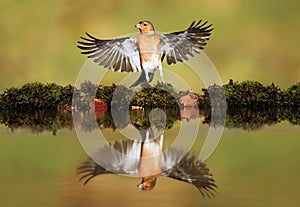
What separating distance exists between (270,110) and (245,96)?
371 mm

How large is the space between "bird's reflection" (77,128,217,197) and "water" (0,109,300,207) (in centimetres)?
3

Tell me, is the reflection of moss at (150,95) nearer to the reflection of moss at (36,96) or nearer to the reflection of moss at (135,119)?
the reflection of moss at (36,96)

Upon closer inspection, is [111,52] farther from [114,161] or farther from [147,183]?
[147,183]

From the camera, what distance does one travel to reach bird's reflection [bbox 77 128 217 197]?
6.34 feet

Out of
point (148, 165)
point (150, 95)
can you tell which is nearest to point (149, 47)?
point (150, 95)

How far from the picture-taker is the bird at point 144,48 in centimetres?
409

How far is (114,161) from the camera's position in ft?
7.61

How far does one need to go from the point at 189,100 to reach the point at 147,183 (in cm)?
305

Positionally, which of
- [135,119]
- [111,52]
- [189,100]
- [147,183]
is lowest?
[147,183]

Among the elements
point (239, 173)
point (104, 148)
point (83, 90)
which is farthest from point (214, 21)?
point (239, 173)

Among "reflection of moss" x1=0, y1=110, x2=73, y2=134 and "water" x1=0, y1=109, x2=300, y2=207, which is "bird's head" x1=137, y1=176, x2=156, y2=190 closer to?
"water" x1=0, y1=109, x2=300, y2=207

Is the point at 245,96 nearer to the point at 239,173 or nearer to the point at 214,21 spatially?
the point at 214,21

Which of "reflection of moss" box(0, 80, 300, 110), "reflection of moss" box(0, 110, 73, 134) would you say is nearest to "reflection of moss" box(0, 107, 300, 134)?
"reflection of moss" box(0, 110, 73, 134)

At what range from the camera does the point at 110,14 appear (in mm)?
5176
